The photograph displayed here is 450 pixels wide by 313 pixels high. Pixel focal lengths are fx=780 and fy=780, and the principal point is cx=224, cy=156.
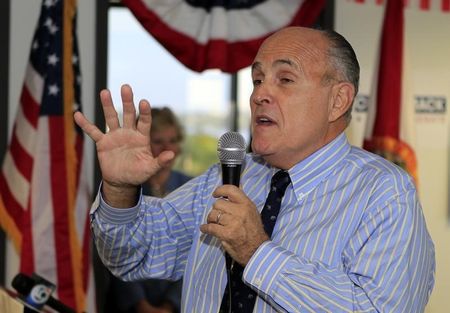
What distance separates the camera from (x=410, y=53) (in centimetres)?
422

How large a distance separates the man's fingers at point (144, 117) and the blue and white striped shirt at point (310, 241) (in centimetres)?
18

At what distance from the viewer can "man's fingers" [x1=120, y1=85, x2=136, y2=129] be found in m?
1.66

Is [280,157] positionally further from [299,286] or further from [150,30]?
[150,30]

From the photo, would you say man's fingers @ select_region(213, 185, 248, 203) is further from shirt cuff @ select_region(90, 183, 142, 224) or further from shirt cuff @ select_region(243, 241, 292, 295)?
shirt cuff @ select_region(90, 183, 142, 224)

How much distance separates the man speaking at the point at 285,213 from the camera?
154 cm

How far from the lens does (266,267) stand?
154 centimetres

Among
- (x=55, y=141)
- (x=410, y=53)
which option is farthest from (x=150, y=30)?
(x=410, y=53)

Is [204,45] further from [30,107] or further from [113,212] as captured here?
[113,212]

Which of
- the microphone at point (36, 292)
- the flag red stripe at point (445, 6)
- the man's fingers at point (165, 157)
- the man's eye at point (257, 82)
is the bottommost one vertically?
the microphone at point (36, 292)

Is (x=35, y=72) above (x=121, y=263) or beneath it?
above

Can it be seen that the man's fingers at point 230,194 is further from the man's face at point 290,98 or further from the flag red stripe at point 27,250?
the flag red stripe at point 27,250

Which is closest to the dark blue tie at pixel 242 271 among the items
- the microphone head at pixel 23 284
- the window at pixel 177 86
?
the microphone head at pixel 23 284

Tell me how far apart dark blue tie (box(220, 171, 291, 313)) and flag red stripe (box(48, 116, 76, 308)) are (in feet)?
6.00

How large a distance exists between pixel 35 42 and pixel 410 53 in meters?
1.99
